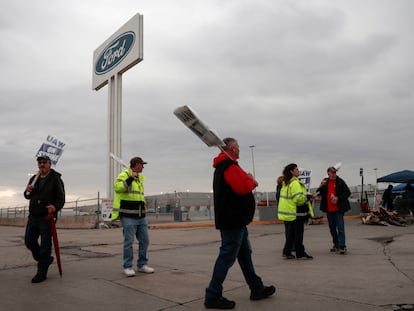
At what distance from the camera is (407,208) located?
16.7 m

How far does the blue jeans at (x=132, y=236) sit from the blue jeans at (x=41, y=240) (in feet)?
3.32

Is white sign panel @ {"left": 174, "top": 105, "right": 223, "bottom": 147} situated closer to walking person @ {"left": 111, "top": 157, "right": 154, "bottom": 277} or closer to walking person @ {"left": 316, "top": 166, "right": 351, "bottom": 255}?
walking person @ {"left": 111, "top": 157, "right": 154, "bottom": 277}

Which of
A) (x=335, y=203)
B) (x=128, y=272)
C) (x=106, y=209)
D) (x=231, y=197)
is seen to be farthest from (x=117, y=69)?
(x=231, y=197)

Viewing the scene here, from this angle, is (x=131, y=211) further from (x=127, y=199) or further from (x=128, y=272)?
(x=128, y=272)

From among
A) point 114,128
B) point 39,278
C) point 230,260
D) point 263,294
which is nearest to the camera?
point 230,260

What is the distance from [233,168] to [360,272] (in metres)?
2.90

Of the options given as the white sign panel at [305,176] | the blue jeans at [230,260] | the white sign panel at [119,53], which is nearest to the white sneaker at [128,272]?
the blue jeans at [230,260]

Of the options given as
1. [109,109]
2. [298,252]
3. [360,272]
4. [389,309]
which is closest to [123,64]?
[109,109]

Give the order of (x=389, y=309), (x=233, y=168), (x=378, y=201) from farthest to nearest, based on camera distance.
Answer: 1. (x=378, y=201)
2. (x=233, y=168)
3. (x=389, y=309)

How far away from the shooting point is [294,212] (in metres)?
7.24

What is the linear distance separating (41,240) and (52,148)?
2.81 metres

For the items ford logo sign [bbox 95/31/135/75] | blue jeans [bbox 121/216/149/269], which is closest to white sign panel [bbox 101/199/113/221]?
ford logo sign [bbox 95/31/135/75]

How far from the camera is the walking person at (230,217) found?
13.0 ft

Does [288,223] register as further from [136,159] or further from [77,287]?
[77,287]
